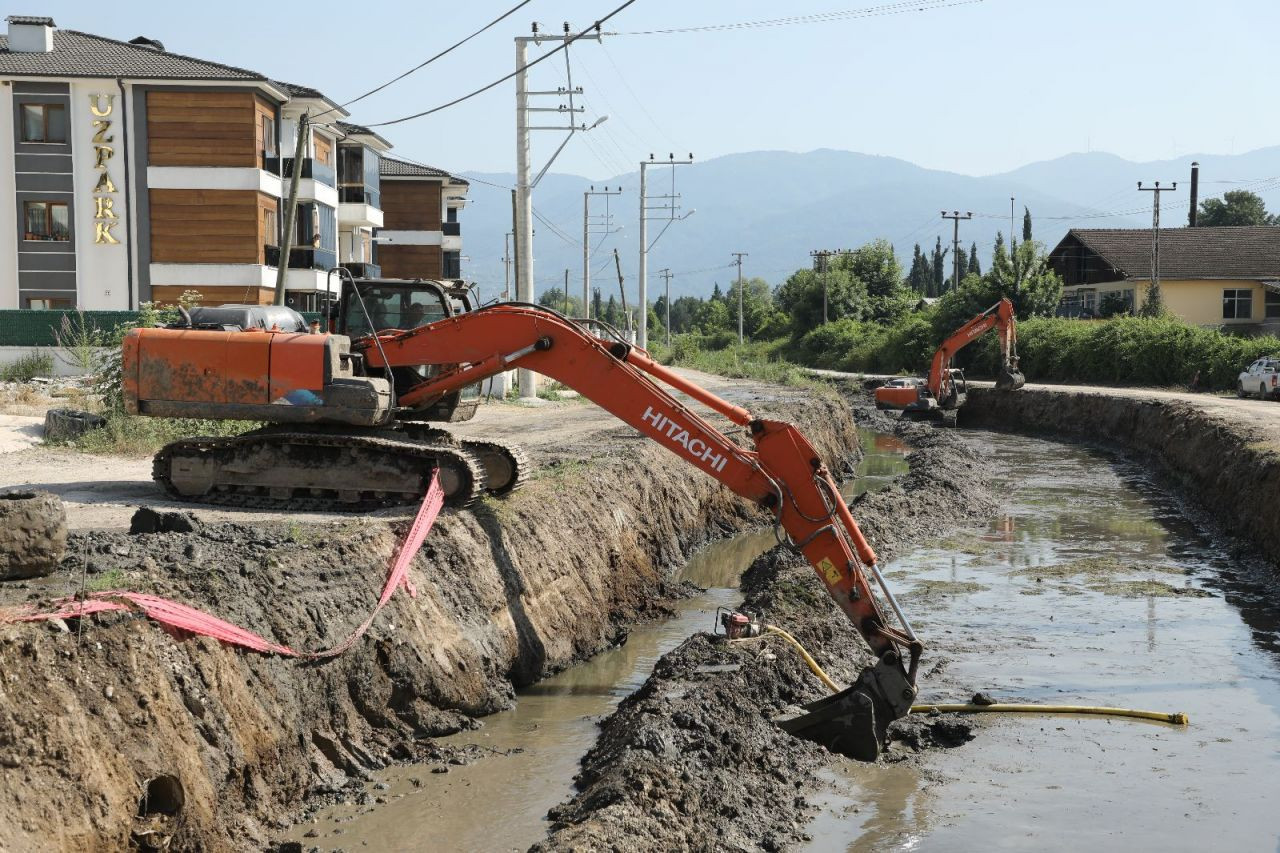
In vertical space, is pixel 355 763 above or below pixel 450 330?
below

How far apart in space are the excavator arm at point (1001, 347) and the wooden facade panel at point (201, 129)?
21.5 meters

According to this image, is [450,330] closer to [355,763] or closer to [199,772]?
[355,763]

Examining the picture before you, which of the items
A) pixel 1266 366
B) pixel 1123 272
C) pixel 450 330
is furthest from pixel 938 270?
pixel 450 330

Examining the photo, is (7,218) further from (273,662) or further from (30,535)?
(273,662)

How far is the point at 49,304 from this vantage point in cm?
3822

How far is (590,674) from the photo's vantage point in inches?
507

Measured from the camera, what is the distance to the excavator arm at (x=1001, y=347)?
3778 cm

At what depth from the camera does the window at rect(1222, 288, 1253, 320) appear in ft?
194

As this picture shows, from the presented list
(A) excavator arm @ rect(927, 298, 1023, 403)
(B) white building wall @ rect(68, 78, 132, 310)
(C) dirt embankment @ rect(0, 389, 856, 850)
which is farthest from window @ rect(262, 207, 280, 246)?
(C) dirt embankment @ rect(0, 389, 856, 850)

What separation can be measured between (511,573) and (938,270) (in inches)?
5166

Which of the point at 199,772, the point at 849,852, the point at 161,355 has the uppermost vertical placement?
the point at 161,355

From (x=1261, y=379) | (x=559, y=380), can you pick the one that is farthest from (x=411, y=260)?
(x=559, y=380)

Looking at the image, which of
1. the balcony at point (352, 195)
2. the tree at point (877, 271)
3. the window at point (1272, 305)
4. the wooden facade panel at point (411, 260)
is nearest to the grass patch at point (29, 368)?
the balcony at point (352, 195)

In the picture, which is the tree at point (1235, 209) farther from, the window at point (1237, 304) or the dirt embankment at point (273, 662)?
the dirt embankment at point (273, 662)
